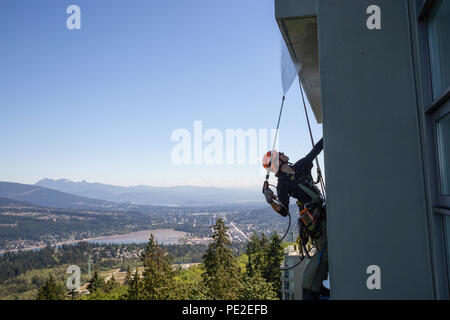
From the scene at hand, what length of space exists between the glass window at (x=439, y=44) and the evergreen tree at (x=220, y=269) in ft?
81.0

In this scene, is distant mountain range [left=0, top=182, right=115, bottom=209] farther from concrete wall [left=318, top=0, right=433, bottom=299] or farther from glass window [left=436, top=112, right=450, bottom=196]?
glass window [left=436, top=112, right=450, bottom=196]

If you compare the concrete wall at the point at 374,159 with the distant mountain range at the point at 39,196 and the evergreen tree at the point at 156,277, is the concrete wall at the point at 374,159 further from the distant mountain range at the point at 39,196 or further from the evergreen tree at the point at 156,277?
the distant mountain range at the point at 39,196

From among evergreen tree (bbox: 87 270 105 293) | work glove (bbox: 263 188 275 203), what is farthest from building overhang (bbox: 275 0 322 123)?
evergreen tree (bbox: 87 270 105 293)

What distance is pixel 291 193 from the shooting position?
2.65 metres

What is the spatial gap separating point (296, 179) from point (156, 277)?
82.8 ft

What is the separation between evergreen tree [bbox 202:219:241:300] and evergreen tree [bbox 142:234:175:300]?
335cm

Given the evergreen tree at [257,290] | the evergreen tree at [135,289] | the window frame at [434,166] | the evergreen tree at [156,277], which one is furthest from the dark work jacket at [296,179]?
the evergreen tree at [257,290]

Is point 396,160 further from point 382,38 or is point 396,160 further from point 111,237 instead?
point 111,237

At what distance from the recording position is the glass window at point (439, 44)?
123 cm

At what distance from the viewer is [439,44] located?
4.38 ft

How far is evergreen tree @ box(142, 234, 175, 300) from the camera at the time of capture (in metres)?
24.6

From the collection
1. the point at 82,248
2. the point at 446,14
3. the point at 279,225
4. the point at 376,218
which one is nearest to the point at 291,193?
the point at 376,218

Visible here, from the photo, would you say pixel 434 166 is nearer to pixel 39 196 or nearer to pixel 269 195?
pixel 269 195

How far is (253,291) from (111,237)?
246 ft
